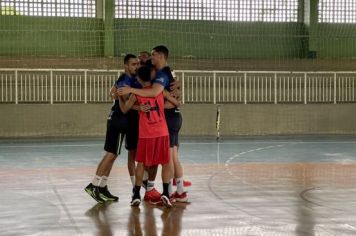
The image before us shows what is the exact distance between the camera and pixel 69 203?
24.2 ft

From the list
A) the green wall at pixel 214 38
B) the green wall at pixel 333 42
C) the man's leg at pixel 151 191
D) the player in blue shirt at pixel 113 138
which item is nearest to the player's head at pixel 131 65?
the player in blue shirt at pixel 113 138

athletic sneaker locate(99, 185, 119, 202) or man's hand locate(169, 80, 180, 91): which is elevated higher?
man's hand locate(169, 80, 180, 91)

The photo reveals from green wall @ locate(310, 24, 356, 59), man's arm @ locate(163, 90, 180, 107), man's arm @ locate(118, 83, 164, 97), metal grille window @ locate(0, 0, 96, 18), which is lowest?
man's arm @ locate(163, 90, 180, 107)

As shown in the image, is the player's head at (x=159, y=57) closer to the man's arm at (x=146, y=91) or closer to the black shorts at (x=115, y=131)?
the man's arm at (x=146, y=91)

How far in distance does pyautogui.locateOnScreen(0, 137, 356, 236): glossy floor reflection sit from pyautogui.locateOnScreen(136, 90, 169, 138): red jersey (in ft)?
3.14

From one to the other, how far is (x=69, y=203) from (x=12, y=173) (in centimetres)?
343

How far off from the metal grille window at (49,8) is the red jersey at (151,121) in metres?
15.9

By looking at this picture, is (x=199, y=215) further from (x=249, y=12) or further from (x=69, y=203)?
(x=249, y=12)

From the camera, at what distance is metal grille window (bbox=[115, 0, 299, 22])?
890 inches

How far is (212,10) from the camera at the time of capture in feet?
76.8

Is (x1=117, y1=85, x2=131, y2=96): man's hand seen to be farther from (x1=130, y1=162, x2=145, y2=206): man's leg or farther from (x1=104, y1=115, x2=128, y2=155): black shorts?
(x1=130, y1=162, x2=145, y2=206): man's leg

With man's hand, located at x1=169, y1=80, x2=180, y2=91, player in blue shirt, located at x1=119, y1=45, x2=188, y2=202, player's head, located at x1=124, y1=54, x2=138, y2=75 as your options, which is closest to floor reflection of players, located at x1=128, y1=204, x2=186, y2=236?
player in blue shirt, located at x1=119, y1=45, x2=188, y2=202

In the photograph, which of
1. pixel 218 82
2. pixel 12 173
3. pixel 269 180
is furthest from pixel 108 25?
pixel 269 180

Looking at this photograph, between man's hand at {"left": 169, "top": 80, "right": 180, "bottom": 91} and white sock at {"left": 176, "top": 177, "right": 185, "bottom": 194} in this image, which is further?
white sock at {"left": 176, "top": 177, "right": 185, "bottom": 194}
